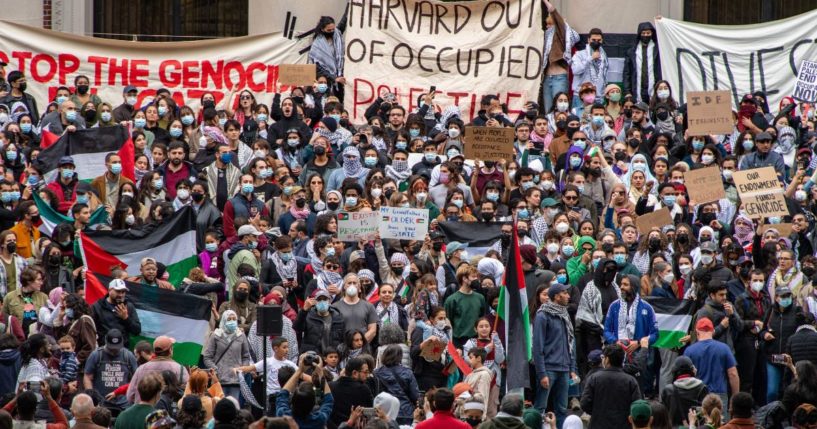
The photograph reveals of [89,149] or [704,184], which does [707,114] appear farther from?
[89,149]

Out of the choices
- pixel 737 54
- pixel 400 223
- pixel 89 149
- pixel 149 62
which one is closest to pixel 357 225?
pixel 400 223

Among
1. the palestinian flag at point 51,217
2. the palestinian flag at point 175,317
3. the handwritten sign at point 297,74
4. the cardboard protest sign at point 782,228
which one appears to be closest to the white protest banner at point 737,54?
the handwritten sign at point 297,74

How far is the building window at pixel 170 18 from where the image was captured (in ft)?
99.8

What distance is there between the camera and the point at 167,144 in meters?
23.9

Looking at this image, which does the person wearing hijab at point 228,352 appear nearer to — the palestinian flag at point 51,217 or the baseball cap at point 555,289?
the baseball cap at point 555,289

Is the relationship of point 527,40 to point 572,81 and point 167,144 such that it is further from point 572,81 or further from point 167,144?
point 167,144

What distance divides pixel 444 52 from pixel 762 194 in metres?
6.96

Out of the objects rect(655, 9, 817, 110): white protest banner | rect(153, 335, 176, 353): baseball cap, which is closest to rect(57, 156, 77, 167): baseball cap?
rect(153, 335, 176, 353): baseball cap

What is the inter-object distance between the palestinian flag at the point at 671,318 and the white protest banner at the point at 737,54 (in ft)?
A: 28.2

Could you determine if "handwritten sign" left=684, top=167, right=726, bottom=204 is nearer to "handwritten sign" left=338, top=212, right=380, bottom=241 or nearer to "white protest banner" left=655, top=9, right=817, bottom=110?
"handwritten sign" left=338, top=212, right=380, bottom=241

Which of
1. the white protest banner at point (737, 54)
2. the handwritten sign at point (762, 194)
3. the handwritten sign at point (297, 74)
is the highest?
the white protest banner at point (737, 54)

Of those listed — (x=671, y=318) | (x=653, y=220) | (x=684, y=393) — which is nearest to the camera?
(x=684, y=393)

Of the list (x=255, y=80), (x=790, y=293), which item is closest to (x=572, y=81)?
(x=255, y=80)

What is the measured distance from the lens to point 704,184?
22.2 metres
